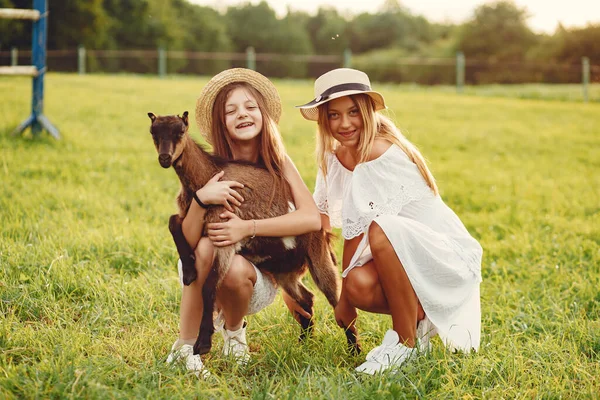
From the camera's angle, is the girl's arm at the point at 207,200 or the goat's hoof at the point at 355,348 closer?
the girl's arm at the point at 207,200

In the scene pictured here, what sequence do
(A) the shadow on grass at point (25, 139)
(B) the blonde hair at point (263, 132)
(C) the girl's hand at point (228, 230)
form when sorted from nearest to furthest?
1. (C) the girl's hand at point (228, 230)
2. (B) the blonde hair at point (263, 132)
3. (A) the shadow on grass at point (25, 139)

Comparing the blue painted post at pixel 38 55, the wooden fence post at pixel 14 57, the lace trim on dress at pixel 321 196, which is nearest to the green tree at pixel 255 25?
the wooden fence post at pixel 14 57

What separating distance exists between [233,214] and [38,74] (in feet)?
19.9

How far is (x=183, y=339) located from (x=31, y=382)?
710mm

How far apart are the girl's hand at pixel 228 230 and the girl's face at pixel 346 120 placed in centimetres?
68

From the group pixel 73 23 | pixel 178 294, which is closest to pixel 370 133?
pixel 178 294

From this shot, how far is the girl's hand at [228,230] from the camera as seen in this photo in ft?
8.96

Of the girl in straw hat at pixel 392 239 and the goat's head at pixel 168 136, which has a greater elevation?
the goat's head at pixel 168 136

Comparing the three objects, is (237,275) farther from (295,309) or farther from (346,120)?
(346,120)

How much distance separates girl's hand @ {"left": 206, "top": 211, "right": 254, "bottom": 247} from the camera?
2.73 meters

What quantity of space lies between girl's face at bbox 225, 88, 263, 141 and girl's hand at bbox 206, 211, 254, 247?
1.52ft

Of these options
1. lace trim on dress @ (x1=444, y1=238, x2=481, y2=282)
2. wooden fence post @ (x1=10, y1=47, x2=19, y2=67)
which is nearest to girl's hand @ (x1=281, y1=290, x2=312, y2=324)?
lace trim on dress @ (x1=444, y1=238, x2=481, y2=282)

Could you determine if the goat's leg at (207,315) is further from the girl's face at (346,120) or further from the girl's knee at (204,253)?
the girl's face at (346,120)

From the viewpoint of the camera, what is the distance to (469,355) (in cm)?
291
